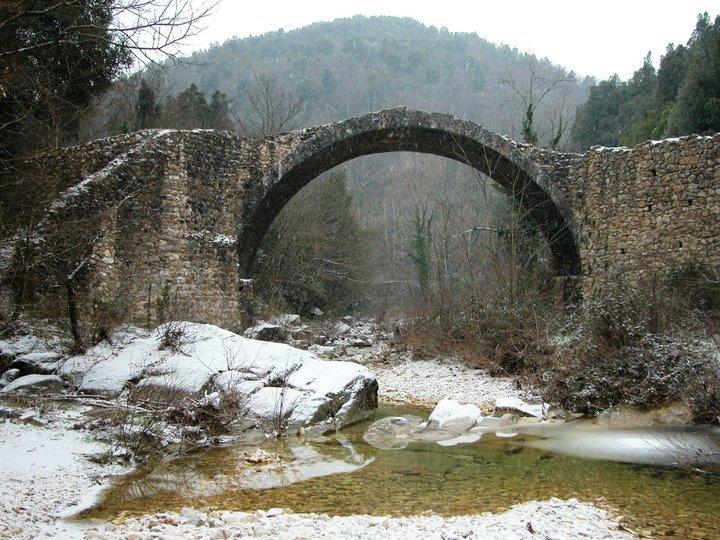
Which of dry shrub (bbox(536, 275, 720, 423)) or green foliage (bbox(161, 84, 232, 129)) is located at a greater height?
green foliage (bbox(161, 84, 232, 129))

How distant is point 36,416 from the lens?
5844mm

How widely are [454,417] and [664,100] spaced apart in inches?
718

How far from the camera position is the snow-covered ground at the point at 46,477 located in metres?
3.58

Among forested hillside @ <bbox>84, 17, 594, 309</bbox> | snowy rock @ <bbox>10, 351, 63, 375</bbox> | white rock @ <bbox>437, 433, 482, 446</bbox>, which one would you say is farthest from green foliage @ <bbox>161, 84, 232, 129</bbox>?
white rock @ <bbox>437, 433, 482, 446</bbox>

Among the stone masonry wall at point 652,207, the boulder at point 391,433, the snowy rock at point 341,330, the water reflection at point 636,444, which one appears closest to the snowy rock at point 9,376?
the boulder at point 391,433

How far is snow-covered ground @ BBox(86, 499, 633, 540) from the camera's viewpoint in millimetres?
3529

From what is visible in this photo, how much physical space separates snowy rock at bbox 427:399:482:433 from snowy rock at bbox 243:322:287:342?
6.19 meters

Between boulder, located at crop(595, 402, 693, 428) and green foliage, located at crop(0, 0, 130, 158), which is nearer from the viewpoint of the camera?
green foliage, located at crop(0, 0, 130, 158)

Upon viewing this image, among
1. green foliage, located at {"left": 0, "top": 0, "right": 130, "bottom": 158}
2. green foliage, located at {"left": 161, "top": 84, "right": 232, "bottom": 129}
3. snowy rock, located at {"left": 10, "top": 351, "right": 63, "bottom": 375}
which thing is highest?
green foliage, located at {"left": 161, "top": 84, "right": 232, "bottom": 129}

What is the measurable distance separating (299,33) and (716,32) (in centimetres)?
4763

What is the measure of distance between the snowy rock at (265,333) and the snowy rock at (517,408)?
6332mm

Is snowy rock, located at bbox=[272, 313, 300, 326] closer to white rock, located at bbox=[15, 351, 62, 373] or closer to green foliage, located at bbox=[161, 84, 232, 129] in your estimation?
green foliage, located at bbox=[161, 84, 232, 129]

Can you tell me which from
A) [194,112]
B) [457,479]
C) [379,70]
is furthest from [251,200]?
[379,70]

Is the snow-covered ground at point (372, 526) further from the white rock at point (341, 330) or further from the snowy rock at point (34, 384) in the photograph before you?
the white rock at point (341, 330)
